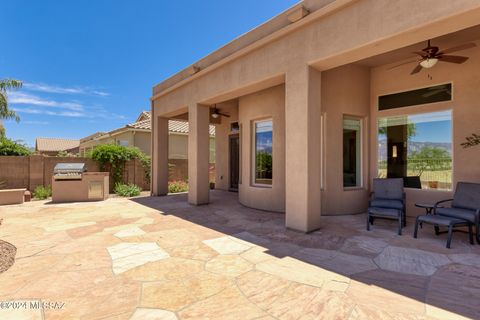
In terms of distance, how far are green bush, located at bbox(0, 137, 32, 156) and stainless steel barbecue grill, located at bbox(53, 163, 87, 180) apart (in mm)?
3320

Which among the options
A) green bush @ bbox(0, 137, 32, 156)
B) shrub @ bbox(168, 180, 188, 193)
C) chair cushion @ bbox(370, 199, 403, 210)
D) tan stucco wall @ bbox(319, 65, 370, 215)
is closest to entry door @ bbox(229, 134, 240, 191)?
shrub @ bbox(168, 180, 188, 193)

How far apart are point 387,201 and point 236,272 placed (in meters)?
4.58

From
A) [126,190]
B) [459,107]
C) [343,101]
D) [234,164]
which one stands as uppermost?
[343,101]

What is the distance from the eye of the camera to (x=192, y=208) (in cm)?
831

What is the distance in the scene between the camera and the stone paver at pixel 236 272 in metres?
2.59

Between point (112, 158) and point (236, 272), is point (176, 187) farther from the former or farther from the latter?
point (236, 272)

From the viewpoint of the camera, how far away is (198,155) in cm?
878

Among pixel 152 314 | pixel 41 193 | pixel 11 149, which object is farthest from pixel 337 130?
pixel 11 149

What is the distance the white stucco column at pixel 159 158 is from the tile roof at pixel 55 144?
28.9 meters

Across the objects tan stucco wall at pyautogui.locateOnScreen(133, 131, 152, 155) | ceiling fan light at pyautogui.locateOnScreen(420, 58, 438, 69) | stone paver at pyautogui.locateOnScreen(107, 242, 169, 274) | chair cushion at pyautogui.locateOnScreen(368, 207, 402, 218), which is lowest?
stone paver at pyautogui.locateOnScreen(107, 242, 169, 274)

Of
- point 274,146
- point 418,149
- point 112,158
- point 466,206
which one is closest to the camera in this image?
point 466,206

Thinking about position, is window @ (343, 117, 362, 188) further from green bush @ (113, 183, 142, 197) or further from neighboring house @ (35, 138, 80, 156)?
neighboring house @ (35, 138, 80, 156)

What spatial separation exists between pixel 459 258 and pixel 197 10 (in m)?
11.8

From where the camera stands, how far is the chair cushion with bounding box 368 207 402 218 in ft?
17.8
